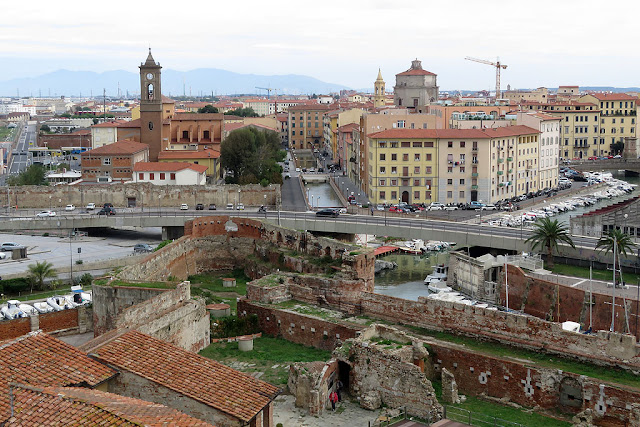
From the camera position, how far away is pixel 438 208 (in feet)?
216

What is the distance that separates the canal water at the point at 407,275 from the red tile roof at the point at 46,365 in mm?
24281

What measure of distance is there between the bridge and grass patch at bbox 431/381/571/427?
2314 centimetres

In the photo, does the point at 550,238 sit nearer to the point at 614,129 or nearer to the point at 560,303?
the point at 560,303

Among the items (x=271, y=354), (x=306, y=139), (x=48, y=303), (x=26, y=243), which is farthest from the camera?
(x=306, y=139)

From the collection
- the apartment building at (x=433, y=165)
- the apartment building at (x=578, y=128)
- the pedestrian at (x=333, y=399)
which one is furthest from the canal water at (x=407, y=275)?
the apartment building at (x=578, y=128)

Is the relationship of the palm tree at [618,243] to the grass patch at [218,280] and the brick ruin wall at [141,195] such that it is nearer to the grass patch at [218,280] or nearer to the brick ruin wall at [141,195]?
the grass patch at [218,280]

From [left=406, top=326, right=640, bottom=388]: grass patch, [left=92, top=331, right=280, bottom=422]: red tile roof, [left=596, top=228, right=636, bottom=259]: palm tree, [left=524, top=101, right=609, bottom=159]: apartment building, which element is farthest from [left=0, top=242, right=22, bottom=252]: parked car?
[left=524, top=101, right=609, bottom=159]: apartment building

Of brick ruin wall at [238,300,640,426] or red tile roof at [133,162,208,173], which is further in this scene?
red tile roof at [133,162,208,173]

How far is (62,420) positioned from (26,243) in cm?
3675

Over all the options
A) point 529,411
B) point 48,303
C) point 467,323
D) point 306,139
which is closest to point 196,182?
point 48,303

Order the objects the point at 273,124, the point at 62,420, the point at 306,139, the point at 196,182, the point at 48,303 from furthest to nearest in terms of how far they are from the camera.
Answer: the point at 306,139
the point at 273,124
the point at 196,182
the point at 48,303
the point at 62,420

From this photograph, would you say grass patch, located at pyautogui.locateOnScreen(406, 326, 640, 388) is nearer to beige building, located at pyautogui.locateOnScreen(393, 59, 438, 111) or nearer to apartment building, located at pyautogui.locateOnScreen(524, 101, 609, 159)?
beige building, located at pyautogui.locateOnScreen(393, 59, 438, 111)

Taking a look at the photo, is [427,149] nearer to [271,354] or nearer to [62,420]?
[271,354]

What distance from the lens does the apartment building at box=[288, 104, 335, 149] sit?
13388cm
